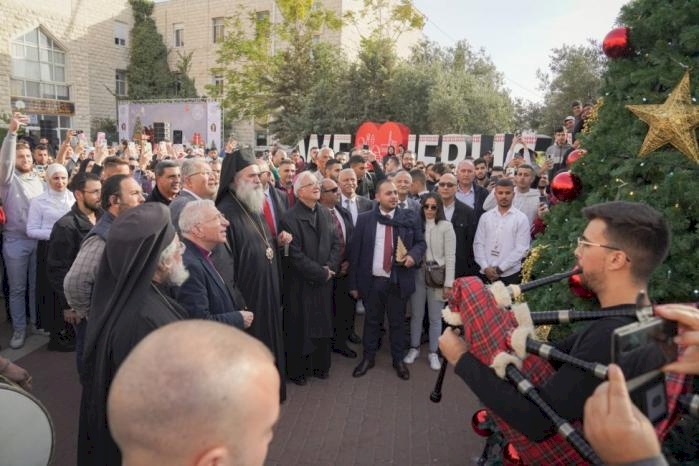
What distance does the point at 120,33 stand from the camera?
31.9m

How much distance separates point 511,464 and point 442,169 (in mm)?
6555

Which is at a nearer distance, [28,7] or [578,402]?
[578,402]

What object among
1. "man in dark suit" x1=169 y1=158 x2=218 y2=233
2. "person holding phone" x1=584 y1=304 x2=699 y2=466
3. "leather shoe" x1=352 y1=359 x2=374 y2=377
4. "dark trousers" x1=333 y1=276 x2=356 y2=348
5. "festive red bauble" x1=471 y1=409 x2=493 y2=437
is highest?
"man in dark suit" x1=169 y1=158 x2=218 y2=233

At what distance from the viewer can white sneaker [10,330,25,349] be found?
19.1ft

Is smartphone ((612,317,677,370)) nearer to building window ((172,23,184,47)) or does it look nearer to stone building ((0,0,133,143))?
stone building ((0,0,133,143))

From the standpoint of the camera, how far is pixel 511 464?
8.15ft

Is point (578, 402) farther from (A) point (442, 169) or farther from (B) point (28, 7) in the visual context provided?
(B) point (28, 7)

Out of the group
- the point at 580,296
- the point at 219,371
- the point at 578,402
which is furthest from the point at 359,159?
the point at 219,371

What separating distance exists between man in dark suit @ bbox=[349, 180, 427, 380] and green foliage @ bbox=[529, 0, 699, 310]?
80.0 inches

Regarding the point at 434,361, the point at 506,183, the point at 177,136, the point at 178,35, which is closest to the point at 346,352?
the point at 434,361

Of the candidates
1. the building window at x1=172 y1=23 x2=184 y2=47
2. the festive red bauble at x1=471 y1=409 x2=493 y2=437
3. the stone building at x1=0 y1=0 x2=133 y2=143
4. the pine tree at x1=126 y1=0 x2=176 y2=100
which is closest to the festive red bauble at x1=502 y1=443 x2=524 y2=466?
the festive red bauble at x1=471 y1=409 x2=493 y2=437

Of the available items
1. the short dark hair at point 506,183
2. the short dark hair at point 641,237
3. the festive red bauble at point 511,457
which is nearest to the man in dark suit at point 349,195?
the short dark hair at point 506,183

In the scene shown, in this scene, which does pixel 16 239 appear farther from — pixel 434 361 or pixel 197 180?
pixel 434 361

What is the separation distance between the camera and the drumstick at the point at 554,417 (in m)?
1.63
